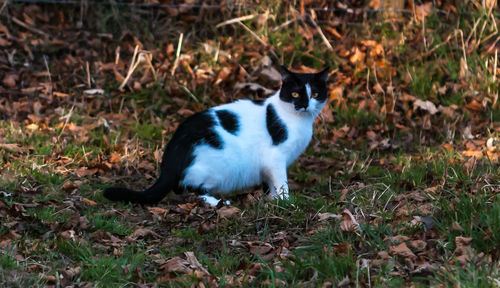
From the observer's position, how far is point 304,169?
18.9 ft

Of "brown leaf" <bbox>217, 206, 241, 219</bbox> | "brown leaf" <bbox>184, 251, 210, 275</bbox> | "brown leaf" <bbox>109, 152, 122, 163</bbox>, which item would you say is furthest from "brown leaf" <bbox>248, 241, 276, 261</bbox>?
"brown leaf" <bbox>109, 152, 122, 163</bbox>

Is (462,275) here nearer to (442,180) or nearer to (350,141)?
(442,180)

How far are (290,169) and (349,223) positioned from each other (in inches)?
87.4

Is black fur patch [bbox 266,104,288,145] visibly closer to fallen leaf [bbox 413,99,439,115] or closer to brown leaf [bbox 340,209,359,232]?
brown leaf [bbox 340,209,359,232]

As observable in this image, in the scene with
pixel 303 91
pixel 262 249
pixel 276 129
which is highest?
pixel 303 91

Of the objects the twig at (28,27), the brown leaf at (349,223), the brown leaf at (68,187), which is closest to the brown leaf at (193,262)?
the brown leaf at (349,223)

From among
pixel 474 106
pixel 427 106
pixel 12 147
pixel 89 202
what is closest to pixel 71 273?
pixel 89 202

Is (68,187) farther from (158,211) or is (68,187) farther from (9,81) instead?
(9,81)

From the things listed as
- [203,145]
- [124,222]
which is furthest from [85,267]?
[203,145]

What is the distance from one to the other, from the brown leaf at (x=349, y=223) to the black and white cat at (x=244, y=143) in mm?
1127

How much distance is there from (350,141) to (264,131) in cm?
165

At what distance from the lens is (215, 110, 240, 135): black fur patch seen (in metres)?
4.84

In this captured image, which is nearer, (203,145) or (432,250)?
(432,250)

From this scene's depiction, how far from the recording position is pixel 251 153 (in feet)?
15.9
